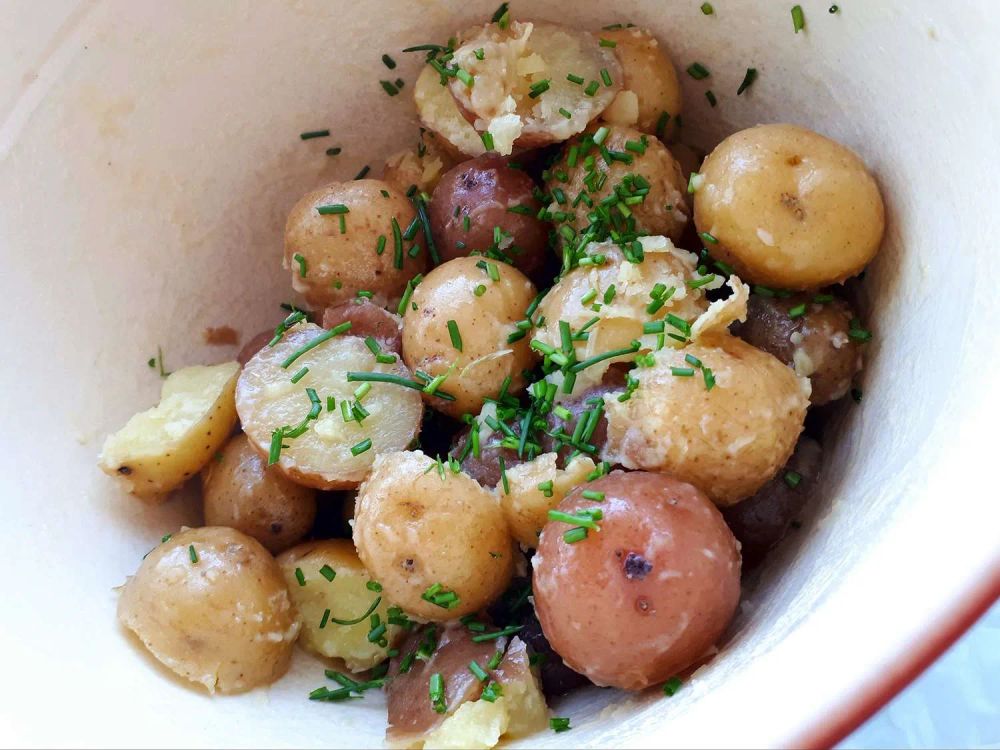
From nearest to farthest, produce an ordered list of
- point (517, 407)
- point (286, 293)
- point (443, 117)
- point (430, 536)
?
point (430, 536)
point (517, 407)
point (443, 117)
point (286, 293)

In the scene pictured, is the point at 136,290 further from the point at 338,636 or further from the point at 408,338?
the point at 338,636

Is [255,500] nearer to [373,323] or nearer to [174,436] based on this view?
[174,436]

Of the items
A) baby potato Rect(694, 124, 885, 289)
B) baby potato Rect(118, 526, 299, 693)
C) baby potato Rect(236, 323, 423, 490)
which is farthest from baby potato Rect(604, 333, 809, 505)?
baby potato Rect(118, 526, 299, 693)

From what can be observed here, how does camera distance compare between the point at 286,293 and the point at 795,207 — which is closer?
the point at 795,207

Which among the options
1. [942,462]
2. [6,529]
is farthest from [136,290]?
[942,462]

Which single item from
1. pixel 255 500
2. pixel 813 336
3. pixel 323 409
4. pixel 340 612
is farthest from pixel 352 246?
pixel 813 336

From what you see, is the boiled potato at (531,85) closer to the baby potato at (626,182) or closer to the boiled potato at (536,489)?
the baby potato at (626,182)

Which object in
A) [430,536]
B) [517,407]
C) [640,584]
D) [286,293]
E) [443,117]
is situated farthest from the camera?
[286,293]
